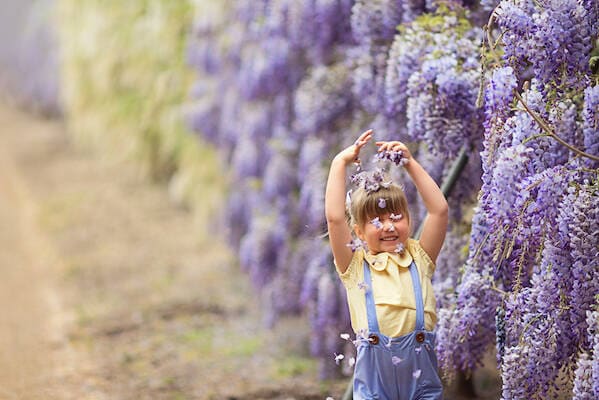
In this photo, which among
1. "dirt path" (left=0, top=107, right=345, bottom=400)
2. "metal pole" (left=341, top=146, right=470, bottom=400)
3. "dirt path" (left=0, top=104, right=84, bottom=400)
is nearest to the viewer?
"metal pole" (left=341, top=146, right=470, bottom=400)

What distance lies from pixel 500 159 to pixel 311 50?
325cm

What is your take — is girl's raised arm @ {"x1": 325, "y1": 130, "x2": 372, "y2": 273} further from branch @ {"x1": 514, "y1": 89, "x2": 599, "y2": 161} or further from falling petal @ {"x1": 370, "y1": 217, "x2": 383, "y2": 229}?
branch @ {"x1": 514, "y1": 89, "x2": 599, "y2": 161}

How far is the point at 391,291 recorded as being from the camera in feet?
9.35

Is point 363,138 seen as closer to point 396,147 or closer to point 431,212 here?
point 396,147

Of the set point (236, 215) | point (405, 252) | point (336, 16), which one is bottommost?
point (236, 215)

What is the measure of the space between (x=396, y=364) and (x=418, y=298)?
0.64ft

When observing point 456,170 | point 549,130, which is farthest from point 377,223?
point 456,170

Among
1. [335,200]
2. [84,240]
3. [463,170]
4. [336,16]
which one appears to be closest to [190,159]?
[84,240]

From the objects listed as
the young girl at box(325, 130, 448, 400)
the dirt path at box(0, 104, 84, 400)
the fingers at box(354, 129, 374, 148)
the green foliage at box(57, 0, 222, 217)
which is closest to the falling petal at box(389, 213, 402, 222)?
the young girl at box(325, 130, 448, 400)

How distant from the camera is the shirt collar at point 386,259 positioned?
2873 mm

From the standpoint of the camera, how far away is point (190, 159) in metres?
10.3

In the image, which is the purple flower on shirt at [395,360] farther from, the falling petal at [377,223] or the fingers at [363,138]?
the fingers at [363,138]

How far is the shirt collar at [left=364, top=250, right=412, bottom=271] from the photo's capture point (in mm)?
2873

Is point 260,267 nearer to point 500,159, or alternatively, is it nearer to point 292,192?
point 292,192
